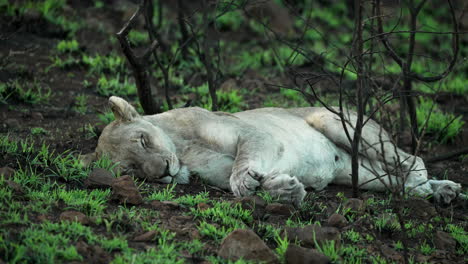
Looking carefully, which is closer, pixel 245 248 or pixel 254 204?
pixel 245 248

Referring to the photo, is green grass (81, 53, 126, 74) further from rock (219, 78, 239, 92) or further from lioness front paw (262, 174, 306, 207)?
lioness front paw (262, 174, 306, 207)

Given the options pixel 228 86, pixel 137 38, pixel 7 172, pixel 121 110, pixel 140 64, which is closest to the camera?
pixel 7 172

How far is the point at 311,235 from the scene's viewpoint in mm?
3707

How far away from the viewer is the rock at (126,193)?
4.17 m

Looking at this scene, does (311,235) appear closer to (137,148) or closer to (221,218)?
(221,218)

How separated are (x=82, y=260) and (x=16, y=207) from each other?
2.63 feet

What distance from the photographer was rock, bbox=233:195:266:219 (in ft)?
13.8

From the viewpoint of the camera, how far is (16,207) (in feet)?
12.1

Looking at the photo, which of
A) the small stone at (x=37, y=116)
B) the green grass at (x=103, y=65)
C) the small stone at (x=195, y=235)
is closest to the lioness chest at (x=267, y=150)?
the small stone at (x=195, y=235)

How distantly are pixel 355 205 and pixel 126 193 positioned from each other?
174cm

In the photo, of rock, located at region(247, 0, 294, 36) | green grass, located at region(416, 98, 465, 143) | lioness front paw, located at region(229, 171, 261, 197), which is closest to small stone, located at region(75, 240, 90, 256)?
lioness front paw, located at region(229, 171, 261, 197)

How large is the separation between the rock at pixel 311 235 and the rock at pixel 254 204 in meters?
0.45

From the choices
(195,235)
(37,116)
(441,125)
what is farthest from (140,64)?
(441,125)

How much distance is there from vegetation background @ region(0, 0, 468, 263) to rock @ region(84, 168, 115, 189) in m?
0.10
